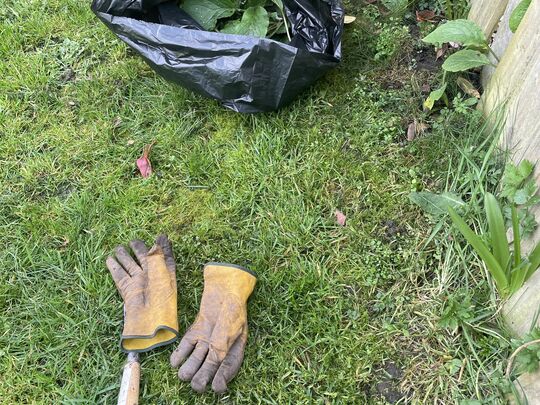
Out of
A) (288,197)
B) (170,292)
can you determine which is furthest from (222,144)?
(170,292)

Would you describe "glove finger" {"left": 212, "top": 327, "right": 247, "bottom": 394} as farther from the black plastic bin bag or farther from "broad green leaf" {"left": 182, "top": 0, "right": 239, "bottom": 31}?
"broad green leaf" {"left": 182, "top": 0, "right": 239, "bottom": 31}

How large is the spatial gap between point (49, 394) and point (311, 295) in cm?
98

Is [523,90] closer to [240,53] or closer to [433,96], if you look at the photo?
[433,96]

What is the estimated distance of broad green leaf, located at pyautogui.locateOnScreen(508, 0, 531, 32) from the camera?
1825 millimetres

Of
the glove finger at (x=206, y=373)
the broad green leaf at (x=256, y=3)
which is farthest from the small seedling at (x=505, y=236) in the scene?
the broad green leaf at (x=256, y=3)

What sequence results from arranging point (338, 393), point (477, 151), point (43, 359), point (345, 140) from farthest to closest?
1. point (345, 140)
2. point (477, 151)
3. point (43, 359)
4. point (338, 393)

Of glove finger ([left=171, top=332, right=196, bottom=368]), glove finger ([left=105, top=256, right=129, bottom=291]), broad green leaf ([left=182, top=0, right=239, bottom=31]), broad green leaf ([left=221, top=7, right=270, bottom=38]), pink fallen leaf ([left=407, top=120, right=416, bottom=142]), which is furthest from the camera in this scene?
broad green leaf ([left=182, top=0, right=239, bottom=31])

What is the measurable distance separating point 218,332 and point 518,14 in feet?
5.08

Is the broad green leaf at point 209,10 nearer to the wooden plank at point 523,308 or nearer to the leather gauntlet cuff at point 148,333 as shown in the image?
the leather gauntlet cuff at point 148,333

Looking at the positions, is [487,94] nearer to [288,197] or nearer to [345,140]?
[345,140]

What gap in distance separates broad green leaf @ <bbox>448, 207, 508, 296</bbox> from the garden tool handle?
117 cm

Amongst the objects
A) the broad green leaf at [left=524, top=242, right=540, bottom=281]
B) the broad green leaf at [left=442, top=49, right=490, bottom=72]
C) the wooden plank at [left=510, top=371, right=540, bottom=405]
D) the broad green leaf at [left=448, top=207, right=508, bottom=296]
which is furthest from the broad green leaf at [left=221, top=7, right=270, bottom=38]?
the wooden plank at [left=510, top=371, right=540, bottom=405]

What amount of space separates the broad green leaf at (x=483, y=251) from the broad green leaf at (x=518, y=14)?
0.77 m

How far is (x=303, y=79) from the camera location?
2.13 metres
